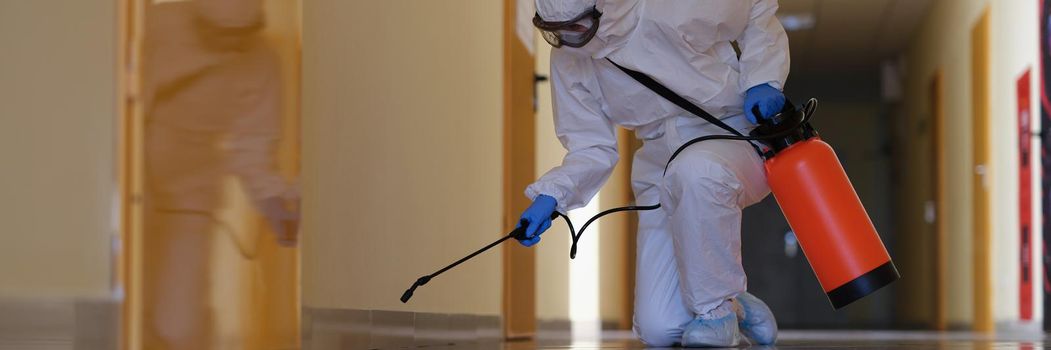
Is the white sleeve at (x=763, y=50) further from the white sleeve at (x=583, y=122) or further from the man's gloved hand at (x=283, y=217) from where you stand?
the man's gloved hand at (x=283, y=217)

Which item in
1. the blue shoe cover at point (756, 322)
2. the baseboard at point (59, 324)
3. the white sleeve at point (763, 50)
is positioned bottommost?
the blue shoe cover at point (756, 322)

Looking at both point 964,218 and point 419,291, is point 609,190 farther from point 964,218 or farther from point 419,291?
point 419,291

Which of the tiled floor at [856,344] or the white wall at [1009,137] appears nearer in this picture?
the tiled floor at [856,344]

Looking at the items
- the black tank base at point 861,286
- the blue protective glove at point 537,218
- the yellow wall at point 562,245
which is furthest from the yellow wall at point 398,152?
the black tank base at point 861,286

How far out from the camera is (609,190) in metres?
6.50

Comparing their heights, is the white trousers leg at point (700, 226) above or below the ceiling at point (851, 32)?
below

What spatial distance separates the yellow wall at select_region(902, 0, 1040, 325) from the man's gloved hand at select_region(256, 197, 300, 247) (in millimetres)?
3761

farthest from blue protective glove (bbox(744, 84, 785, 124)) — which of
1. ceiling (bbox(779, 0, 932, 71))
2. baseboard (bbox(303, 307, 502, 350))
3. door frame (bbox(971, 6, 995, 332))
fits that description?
ceiling (bbox(779, 0, 932, 71))

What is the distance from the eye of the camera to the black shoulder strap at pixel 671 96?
2428mm

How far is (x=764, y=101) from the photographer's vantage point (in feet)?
7.73

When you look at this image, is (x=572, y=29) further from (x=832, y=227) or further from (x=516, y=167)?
(x=516, y=167)

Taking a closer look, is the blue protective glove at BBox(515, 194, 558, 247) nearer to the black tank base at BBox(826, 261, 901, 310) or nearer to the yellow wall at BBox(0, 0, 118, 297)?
the black tank base at BBox(826, 261, 901, 310)

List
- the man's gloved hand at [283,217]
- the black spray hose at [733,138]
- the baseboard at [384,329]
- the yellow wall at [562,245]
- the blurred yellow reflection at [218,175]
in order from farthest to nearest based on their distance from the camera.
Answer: the yellow wall at [562,245]
the black spray hose at [733,138]
the baseboard at [384,329]
the man's gloved hand at [283,217]
the blurred yellow reflection at [218,175]

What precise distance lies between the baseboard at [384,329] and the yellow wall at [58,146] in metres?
0.54
